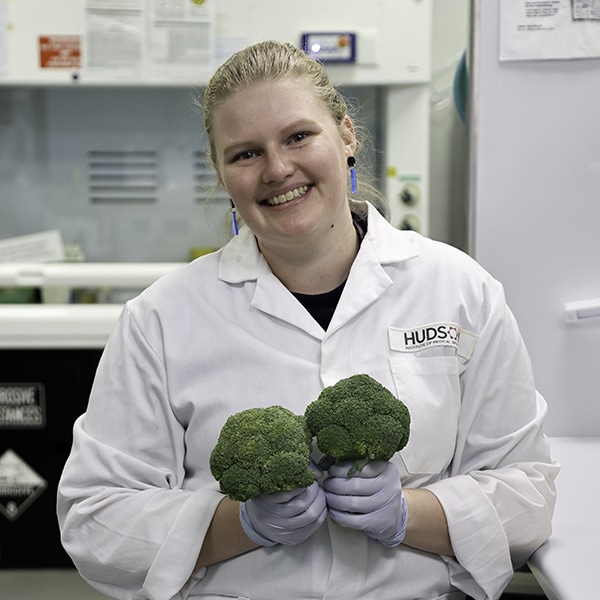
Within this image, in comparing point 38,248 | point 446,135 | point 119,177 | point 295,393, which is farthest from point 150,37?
point 295,393

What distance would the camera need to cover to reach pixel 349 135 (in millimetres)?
1340

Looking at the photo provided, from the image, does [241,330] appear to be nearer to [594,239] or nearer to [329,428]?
[329,428]

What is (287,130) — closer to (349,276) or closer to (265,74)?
(265,74)

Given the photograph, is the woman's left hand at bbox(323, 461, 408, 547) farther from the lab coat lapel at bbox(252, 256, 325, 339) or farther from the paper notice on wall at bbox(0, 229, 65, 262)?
the paper notice on wall at bbox(0, 229, 65, 262)

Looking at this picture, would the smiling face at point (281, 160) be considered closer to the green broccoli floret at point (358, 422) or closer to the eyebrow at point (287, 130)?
the eyebrow at point (287, 130)

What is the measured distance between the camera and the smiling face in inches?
46.3

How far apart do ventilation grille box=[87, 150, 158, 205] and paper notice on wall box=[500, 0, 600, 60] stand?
5.37 feet

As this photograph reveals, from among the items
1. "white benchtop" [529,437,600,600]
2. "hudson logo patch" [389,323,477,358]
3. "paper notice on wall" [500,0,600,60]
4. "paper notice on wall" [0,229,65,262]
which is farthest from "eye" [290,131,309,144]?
"paper notice on wall" [0,229,65,262]

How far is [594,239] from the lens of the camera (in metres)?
1.57

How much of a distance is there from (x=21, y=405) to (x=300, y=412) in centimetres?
127

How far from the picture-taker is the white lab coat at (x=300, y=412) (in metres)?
1.17

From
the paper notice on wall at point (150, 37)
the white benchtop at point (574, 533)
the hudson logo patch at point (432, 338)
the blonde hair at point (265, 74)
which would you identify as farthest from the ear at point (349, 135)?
the paper notice on wall at point (150, 37)

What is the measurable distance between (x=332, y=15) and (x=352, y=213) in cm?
128

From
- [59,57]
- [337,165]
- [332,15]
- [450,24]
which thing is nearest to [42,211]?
[59,57]
